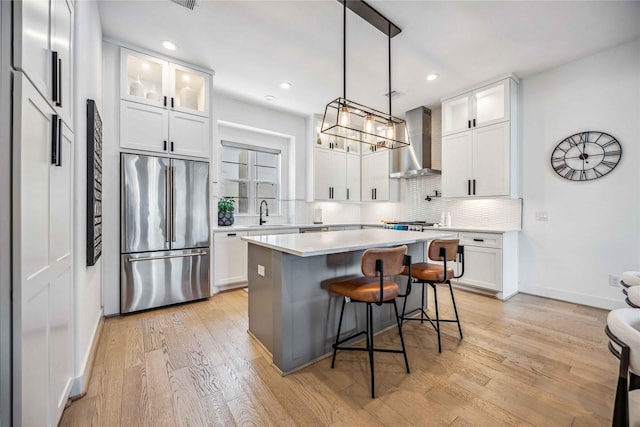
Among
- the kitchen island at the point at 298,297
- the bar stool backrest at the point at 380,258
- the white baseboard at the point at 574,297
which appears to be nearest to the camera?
the bar stool backrest at the point at 380,258

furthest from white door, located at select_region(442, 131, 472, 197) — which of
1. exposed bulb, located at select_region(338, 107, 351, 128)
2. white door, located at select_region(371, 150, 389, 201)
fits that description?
exposed bulb, located at select_region(338, 107, 351, 128)

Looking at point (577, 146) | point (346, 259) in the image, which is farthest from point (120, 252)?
point (577, 146)

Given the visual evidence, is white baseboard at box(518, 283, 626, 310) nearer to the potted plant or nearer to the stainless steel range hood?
the stainless steel range hood

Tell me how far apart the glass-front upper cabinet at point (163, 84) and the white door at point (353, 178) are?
9.93ft

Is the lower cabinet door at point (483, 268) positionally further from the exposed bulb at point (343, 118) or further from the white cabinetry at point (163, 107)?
the white cabinetry at point (163, 107)

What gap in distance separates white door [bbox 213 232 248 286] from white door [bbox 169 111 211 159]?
1.15m

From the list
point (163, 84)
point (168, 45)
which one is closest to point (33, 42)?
point (168, 45)

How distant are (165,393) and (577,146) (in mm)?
4854

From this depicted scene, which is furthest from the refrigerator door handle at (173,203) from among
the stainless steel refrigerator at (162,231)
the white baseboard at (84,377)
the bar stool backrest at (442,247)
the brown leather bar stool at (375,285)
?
the bar stool backrest at (442,247)

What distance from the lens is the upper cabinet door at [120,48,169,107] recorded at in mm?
3025

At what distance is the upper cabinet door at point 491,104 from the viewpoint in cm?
366

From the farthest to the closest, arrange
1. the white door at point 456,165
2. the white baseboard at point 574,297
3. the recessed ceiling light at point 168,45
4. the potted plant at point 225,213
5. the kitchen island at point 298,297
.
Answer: the potted plant at point 225,213 → the white door at point 456,165 → the white baseboard at point 574,297 → the recessed ceiling light at point 168,45 → the kitchen island at point 298,297

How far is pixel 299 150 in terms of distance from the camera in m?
5.20

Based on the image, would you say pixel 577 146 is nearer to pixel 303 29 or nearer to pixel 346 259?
pixel 346 259
